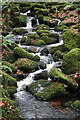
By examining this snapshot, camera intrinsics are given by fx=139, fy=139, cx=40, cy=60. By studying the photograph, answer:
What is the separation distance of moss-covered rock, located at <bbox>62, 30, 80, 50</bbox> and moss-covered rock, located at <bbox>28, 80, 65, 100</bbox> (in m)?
3.81

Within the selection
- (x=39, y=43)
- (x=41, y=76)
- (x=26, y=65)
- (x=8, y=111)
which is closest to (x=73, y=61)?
(x=41, y=76)

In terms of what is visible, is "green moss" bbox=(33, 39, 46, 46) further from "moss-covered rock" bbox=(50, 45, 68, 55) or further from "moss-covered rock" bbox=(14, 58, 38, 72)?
"moss-covered rock" bbox=(14, 58, 38, 72)

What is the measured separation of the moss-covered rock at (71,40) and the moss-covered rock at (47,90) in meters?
3.81

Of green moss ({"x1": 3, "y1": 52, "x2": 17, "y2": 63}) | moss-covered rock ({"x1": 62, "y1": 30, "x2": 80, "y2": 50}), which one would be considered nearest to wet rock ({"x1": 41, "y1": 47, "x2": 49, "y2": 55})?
moss-covered rock ({"x1": 62, "y1": 30, "x2": 80, "y2": 50})

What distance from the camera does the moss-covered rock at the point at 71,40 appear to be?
8.86 meters

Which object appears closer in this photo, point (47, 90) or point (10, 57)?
point (47, 90)

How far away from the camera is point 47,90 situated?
18.8ft

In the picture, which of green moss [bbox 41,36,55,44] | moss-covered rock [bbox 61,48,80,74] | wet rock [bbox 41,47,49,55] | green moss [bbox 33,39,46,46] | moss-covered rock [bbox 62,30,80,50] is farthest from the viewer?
green moss [bbox 41,36,55,44]

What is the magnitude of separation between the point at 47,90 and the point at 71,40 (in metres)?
4.55

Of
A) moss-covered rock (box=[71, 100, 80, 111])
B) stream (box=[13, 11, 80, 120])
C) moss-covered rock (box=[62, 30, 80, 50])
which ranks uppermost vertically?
moss-covered rock (box=[62, 30, 80, 50])

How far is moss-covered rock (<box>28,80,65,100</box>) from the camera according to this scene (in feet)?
18.4

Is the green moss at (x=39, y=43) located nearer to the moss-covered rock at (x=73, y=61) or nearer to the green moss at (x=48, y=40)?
the green moss at (x=48, y=40)

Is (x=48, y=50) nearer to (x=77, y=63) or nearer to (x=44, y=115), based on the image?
(x=77, y=63)

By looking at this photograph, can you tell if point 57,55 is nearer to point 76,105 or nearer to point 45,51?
point 45,51
